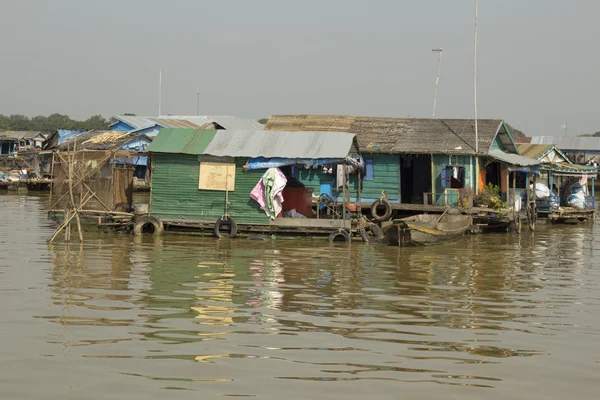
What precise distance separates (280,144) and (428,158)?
674 centimetres

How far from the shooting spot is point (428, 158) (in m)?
24.5

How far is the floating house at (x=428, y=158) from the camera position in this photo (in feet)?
76.3

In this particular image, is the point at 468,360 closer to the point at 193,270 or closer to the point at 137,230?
the point at 193,270

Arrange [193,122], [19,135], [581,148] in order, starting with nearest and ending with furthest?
[193,122], [581,148], [19,135]

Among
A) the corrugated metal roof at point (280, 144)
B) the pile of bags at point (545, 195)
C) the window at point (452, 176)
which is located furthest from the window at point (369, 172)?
the pile of bags at point (545, 195)

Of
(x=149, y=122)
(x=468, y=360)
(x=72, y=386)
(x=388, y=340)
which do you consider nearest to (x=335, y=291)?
(x=388, y=340)

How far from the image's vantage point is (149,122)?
40.5 m

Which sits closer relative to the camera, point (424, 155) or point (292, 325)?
point (292, 325)

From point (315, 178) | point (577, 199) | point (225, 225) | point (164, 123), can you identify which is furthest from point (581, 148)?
point (225, 225)

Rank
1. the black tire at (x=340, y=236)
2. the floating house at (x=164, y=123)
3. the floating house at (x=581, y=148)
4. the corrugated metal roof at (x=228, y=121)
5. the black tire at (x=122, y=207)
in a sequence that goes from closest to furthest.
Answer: the black tire at (x=340, y=236) < the black tire at (x=122, y=207) < the floating house at (x=164, y=123) < the corrugated metal roof at (x=228, y=121) < the floating house at (x=581, y=148)

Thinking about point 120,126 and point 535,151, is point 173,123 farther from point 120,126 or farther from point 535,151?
point 535,151

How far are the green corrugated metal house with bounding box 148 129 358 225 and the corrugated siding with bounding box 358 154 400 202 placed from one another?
4.34 meters

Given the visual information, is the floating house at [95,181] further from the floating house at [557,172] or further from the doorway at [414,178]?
the floating house at [557,172]

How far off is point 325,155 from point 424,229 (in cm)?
307
